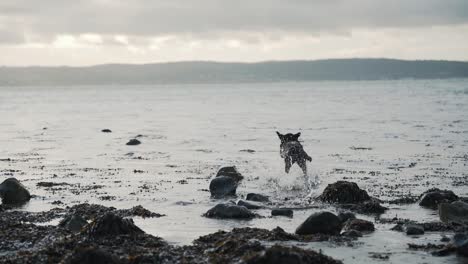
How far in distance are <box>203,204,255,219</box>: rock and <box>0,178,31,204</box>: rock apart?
6.67 metres

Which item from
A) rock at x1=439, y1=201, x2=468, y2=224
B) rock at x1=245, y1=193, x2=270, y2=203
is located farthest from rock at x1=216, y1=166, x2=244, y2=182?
rock at x1=439, y1=201, x2=468, y2=224

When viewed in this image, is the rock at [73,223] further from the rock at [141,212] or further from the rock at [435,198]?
the rock at [435,198]

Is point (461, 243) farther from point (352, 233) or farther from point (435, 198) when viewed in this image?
point (435, 198)

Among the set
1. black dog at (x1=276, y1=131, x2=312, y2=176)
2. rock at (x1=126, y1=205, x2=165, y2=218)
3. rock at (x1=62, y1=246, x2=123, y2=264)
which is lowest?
rock at (x1=126, y1=205, x2=165, y2=218)

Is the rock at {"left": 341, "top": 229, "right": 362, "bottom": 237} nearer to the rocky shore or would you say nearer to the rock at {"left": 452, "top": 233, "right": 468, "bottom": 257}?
the rocky shore

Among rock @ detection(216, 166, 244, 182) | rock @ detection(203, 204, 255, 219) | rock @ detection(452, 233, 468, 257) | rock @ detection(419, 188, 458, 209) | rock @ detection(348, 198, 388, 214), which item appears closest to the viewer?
rock @ detection(452, 233, 468, 257)

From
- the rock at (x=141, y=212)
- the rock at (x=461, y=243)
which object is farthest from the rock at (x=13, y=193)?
the rock at (x=461, y=243)

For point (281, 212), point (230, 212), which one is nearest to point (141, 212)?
point (230, 212)

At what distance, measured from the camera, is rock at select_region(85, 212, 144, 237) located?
50.9 feet

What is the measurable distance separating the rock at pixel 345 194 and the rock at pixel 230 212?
3.41 metres

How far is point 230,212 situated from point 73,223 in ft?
14.4

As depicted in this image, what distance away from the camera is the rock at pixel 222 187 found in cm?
2273

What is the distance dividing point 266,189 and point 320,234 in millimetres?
8482

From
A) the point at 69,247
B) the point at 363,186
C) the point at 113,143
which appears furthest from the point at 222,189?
the point at 113,143
